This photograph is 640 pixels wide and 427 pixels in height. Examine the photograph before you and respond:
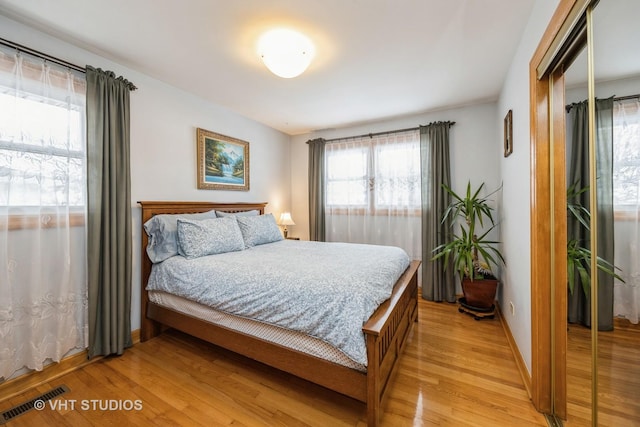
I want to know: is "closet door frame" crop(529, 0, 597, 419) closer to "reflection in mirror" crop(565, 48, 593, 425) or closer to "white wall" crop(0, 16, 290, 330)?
"reflection in mirror" crop(565, 48, 593, 425)

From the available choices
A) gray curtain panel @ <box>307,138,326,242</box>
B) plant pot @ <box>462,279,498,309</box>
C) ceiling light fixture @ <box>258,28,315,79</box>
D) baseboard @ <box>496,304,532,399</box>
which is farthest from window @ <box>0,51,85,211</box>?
plant pot @ <box>462,279,498,309</box>

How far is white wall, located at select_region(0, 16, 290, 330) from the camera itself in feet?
6.54

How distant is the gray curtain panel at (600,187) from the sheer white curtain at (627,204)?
35 mm

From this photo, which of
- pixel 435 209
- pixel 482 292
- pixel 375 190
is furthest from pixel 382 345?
pixel 375 190

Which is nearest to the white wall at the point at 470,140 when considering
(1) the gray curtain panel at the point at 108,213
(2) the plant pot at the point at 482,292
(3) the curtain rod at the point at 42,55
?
(2) the plant pot at the point at 482,292

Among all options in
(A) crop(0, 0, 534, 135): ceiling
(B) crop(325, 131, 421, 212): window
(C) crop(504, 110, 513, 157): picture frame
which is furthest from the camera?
(B) crop(325, 131, 421, 212): window

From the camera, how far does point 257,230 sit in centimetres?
309

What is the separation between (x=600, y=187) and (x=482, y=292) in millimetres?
2160

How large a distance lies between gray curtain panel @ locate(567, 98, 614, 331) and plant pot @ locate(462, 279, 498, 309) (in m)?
1.65

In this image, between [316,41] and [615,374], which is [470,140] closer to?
[316,41]

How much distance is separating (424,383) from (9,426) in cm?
255

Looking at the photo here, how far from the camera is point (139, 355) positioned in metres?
2.21

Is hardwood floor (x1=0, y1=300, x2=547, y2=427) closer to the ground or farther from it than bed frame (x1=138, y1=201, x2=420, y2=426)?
closer to the ground

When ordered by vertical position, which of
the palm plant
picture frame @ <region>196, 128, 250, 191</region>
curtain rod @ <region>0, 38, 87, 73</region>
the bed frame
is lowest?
the bed frame
